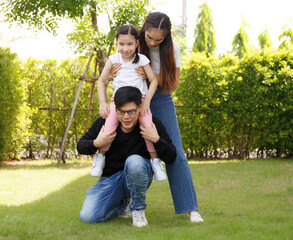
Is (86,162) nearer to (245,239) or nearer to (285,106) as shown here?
(285,106)

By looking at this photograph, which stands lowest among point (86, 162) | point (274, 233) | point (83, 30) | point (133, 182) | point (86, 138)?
point (86, 162)

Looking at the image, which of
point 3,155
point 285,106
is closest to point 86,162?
point 3,155

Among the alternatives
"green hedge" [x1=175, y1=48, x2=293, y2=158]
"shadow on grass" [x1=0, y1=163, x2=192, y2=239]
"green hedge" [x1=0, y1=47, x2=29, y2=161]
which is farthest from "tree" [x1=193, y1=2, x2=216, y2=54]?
"shadow on grass" [x1=0, y1=163, x2=192, y2=239]

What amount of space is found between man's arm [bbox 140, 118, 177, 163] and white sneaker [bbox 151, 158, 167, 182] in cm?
5

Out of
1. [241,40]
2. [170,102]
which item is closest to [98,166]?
[170,102]

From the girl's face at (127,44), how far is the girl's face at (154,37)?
109mm

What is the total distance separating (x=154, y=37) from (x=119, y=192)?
1369mm

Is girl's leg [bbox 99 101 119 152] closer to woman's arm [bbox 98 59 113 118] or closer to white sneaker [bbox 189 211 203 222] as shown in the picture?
woman's arm [bbox 98 59 113 118]

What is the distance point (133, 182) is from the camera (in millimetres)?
3215

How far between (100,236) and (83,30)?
19.1 feet

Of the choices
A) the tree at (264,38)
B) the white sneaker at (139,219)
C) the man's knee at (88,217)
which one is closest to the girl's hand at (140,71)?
the white sneaker at (139,219)

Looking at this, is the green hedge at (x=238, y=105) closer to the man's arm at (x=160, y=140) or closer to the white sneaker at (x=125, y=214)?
the white sneaker at (x=125, y=214)

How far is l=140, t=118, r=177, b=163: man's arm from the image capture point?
3.21 m

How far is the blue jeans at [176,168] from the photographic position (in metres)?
3.50
